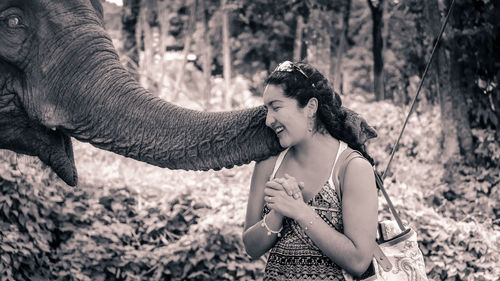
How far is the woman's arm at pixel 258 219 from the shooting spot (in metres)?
2.97

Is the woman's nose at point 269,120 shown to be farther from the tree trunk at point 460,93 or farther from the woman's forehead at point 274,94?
the tree trunk at point 460,93

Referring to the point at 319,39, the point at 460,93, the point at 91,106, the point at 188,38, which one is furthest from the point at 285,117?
the point at 319,39

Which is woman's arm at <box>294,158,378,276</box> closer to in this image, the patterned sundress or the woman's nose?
the patterned sundress

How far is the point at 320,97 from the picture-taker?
9.77 feet

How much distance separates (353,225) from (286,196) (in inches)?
11.3

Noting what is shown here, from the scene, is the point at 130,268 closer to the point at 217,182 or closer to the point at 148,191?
the point at 148,191

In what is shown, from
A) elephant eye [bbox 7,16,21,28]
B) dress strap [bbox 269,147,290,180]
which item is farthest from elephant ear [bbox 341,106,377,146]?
elephant eye [bbox 7,16,21,28]

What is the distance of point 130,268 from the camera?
6340mm

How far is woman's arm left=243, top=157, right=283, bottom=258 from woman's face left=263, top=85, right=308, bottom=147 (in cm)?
23

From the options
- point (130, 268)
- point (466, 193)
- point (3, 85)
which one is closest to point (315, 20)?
point (466, 193)

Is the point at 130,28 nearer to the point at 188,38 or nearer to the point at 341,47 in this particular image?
the point at 188,38

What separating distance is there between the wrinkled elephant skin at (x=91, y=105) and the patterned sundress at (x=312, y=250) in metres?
0.28

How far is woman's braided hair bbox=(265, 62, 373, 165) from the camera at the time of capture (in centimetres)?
293

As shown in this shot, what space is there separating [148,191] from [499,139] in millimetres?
3903
